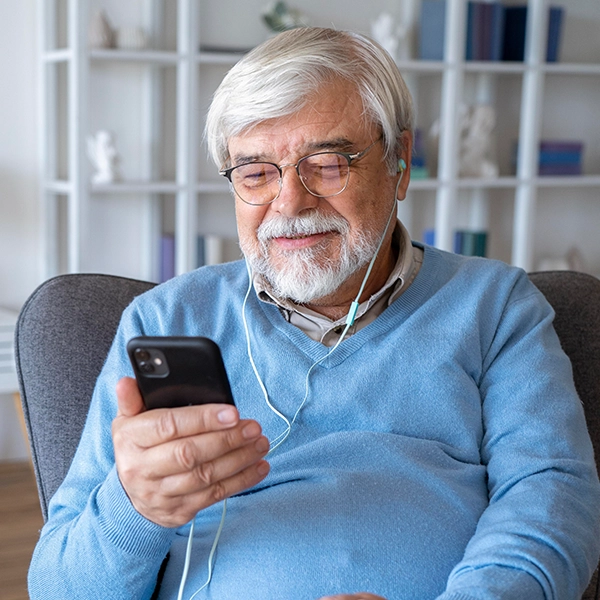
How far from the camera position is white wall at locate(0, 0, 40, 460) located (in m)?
3.19

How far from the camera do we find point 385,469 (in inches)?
48.1

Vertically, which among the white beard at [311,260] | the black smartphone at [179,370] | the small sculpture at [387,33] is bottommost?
the black smartphone at [179,370]

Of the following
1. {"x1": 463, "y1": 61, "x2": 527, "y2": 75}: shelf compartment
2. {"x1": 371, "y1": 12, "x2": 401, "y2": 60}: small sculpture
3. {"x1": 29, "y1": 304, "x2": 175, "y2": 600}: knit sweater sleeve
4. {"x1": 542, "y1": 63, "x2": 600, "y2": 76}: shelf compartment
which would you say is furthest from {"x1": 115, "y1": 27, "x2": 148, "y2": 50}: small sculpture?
{"x1": 29, "y1": 304, "x2": 175, "y2": 600}: knit sweater sleeve

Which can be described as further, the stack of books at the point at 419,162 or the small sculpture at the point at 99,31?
the stack of books at the point at 419,162

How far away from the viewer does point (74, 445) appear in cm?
143

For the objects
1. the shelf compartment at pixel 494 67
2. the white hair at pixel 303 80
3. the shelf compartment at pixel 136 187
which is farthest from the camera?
the shelf compartment at pixel 494 67

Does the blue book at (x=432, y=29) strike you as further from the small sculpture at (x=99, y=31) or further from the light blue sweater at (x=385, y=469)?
the light blue sweater at (x=385, y=469)

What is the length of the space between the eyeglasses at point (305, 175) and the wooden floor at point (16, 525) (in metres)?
1.50

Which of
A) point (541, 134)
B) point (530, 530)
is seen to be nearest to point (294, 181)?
point (530, 530)

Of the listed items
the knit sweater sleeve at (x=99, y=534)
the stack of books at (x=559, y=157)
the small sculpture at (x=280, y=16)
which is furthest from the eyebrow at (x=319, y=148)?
the stack of books at (x=559, y=157)

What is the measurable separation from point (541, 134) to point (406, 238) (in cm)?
309

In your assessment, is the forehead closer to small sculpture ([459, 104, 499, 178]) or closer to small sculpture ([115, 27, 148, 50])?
small sculpture ([115, 27, 148, 50])

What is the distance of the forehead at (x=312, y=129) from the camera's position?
4.29 ft

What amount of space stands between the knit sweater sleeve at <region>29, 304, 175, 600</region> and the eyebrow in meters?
0.33
